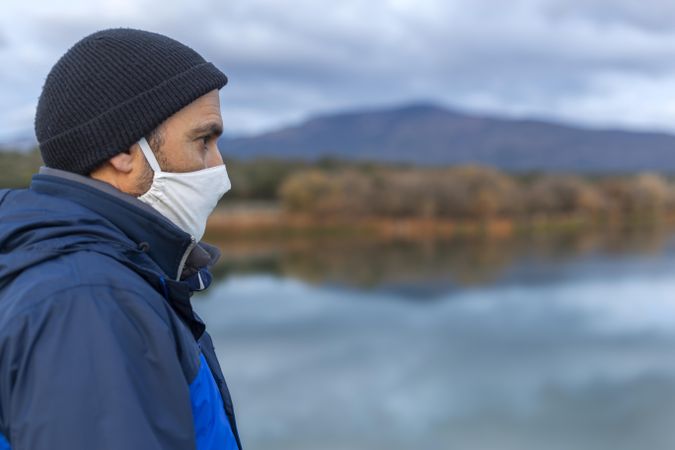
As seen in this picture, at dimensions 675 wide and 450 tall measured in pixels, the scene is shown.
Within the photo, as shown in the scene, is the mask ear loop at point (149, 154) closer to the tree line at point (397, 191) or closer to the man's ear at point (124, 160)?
the man's ear at point (124, 160)

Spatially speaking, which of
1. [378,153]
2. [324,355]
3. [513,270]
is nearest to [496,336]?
[324,355]

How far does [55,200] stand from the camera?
2.02ft

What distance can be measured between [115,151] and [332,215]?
12614 millimetres

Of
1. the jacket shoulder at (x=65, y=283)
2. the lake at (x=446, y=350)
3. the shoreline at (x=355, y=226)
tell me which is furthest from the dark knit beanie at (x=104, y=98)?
the shoreline at (x=355, y=226)

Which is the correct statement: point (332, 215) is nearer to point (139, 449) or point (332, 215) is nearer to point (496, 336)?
point (496, 336)

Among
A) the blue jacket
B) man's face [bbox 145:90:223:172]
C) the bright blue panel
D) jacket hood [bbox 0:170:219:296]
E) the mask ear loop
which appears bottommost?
the bright blue panel

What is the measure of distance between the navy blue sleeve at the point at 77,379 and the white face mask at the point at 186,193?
0.62ft

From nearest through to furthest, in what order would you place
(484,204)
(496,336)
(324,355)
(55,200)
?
(55,200) → (324,355) → (496,336) → (484,204)

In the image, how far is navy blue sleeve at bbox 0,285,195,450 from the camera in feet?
1.66

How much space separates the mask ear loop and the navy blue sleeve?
195 millimetres

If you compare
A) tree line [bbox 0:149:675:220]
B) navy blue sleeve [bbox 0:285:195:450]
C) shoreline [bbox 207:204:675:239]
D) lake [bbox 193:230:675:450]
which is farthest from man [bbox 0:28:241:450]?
tree line [bbox 0:149:675:220]

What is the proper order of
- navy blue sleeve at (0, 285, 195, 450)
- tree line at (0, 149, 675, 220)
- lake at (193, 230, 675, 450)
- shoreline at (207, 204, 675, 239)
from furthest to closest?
tree line at (0, 149, 675, 220)
shoreline at (207, 204, 675, 239)
lake at (193, 230, 675, 450)
navy blue sleeve at (0, 285, 195, 450)

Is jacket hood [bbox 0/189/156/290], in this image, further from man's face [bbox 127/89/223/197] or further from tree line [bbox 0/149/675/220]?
tree line [bbox 0/149/675/220]

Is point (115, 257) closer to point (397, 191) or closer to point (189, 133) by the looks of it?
point (189, 133)
